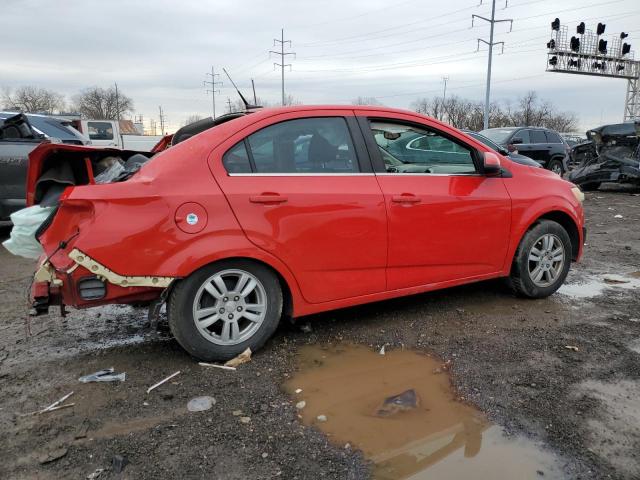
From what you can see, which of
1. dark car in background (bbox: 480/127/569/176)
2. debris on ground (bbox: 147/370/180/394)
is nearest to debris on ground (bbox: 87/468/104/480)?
debris on ground (bbox: 147/370/180/394)

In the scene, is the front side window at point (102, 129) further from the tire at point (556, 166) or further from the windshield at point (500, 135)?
the tire at point (556, 166)

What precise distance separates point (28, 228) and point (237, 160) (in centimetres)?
141

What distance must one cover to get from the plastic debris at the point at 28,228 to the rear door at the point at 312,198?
3.78 ft

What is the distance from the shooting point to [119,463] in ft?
7.70

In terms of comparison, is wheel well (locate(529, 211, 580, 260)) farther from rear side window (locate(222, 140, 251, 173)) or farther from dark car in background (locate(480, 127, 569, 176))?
dark car in background (locate(480, 127, 569, 176))

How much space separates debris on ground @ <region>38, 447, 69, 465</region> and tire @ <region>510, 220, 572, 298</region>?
3.69m

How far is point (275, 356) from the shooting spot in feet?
11.5

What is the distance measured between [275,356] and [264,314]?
0.33 m

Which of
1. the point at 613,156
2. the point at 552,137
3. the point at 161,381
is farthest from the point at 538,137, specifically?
the point at 161,381

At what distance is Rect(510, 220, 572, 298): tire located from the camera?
4.48 m

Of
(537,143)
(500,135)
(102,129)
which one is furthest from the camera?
(102,129)

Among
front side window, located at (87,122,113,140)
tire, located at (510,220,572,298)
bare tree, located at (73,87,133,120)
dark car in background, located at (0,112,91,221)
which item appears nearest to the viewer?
tire, located at (510,220,572,298)

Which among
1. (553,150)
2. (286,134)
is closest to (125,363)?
(286,134)

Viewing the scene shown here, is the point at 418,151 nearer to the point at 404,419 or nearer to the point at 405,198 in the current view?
the point at 405,198
